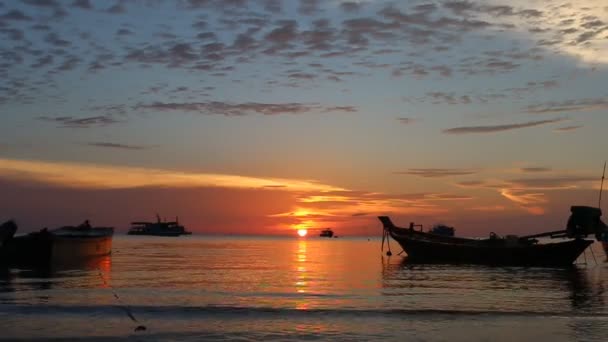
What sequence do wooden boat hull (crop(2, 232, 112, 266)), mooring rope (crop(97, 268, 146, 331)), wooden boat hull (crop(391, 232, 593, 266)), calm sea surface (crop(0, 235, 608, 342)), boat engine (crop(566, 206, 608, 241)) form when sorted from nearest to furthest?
calm sea surface (crop(0, 235, 608, 342))
mooring rope (crop(97, 268, 146, 331))
wooden boat hull (crop(2, 232, 112, 266))
boat engine (crop(566, 206, 608, 241))
wooden boat hull (crop(391, 232, 593, 266))

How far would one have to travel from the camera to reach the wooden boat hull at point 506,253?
5462 centimetres

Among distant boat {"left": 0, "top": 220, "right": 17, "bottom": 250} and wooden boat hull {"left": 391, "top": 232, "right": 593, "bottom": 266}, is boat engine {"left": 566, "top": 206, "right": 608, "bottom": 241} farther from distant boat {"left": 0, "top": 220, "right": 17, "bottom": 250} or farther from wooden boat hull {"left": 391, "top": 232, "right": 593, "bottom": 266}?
distant boat {"left": 0, "top": 220, "right": 17, "bottom": 250}

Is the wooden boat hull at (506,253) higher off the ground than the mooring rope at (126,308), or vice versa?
the wooden boat hull at (506,253)

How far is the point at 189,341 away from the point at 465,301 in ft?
47.9

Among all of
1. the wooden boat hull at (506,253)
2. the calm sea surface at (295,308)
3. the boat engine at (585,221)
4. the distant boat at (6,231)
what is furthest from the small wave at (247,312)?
the wooden boat hull at (506,253)

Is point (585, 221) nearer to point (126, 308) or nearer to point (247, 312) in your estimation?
point (247, 312)

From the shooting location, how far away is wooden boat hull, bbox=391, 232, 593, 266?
5462 centimetres

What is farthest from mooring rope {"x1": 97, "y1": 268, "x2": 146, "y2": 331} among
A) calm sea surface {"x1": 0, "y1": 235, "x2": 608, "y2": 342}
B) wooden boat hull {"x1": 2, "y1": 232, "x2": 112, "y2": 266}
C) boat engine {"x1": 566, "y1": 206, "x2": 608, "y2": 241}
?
boat engine {"x1": 566, "y1": 206, "x2": 608, "y2": 241}

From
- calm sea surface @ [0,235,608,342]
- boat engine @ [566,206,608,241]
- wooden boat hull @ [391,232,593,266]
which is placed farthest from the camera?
wooden boat hull @ [391,232,593,266]

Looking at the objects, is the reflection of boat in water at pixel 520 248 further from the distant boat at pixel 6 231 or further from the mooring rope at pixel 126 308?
the distant boat at pixel 6 231

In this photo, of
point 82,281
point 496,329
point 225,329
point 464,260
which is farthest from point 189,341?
point 464,260

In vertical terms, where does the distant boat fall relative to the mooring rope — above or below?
above

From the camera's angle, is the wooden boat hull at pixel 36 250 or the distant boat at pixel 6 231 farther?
the distant boat at pixel 6 231

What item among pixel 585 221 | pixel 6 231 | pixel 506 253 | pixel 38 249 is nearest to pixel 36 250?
pixel 38 249
